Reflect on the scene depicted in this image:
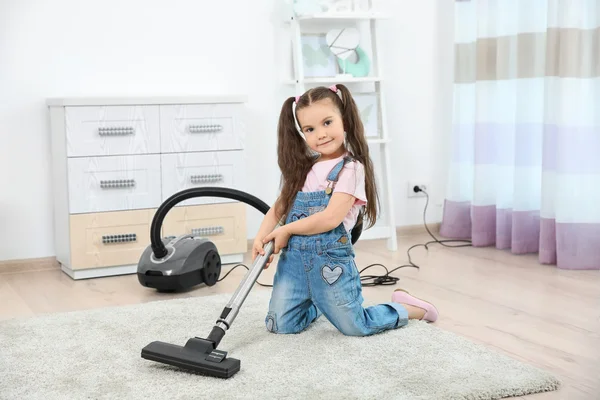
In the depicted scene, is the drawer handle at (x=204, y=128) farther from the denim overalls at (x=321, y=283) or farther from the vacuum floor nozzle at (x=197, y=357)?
the vacuum floor nozzle at (x=197, y=357)

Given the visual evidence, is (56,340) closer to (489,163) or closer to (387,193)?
(387,193)

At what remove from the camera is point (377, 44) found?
3.78m

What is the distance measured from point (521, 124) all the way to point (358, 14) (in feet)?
2.98

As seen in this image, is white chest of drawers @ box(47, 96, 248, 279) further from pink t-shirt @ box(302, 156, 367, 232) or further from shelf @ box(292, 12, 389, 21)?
pink t-shirt @ box(302, 156, 367, 232)

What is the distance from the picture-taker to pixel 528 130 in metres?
3.50

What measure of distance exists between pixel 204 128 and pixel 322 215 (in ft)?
4.33

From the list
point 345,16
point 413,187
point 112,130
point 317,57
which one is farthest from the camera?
point 413,187

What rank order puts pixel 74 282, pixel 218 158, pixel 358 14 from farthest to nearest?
pixel 358 14 → pixel 218 158 → pixel 74 282

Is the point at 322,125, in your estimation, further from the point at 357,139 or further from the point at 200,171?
the point at 200,171

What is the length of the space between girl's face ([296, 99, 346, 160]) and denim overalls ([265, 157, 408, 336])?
7 cm

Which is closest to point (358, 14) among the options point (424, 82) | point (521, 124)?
point (424, 82)

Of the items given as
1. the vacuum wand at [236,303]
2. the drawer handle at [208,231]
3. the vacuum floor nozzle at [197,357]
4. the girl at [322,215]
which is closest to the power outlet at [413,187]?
the drawer handle at [208,231]

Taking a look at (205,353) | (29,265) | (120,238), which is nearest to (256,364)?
(205,353)

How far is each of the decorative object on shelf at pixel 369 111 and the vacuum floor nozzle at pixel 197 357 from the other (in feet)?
6.89
